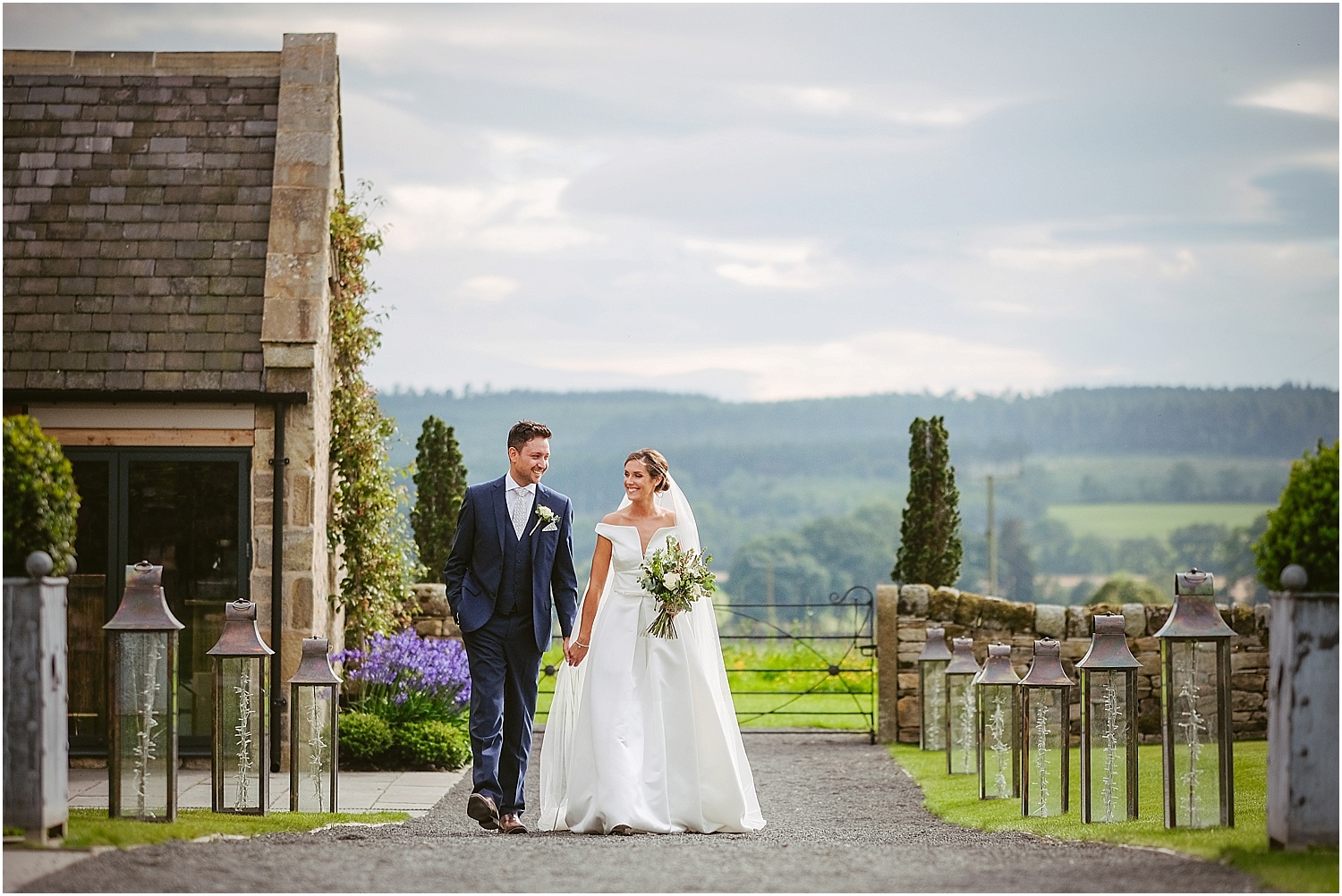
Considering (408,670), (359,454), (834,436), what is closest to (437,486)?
(359,454)

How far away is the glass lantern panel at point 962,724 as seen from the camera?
11703mm

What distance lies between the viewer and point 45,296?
37.0 ft

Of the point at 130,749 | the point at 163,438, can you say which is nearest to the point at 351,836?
the point at 130,749

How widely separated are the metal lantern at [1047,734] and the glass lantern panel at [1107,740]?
56 centimetres

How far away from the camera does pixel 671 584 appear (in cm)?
777

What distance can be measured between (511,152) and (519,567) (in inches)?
2695

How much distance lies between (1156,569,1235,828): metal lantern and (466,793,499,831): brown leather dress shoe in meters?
3.46

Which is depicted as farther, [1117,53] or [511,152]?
[511,152]

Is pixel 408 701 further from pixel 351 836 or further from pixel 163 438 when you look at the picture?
pixel 351 836

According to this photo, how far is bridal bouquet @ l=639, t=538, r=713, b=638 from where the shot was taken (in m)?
7.78

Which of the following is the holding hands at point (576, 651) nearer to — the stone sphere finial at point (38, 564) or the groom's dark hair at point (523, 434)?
the groom's dark hair at point (523, 434)

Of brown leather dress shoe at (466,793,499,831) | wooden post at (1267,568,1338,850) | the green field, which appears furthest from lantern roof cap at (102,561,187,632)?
the green field

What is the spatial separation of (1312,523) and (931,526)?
10167 mm

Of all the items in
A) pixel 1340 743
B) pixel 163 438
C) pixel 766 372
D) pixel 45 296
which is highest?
pixel 766 372
